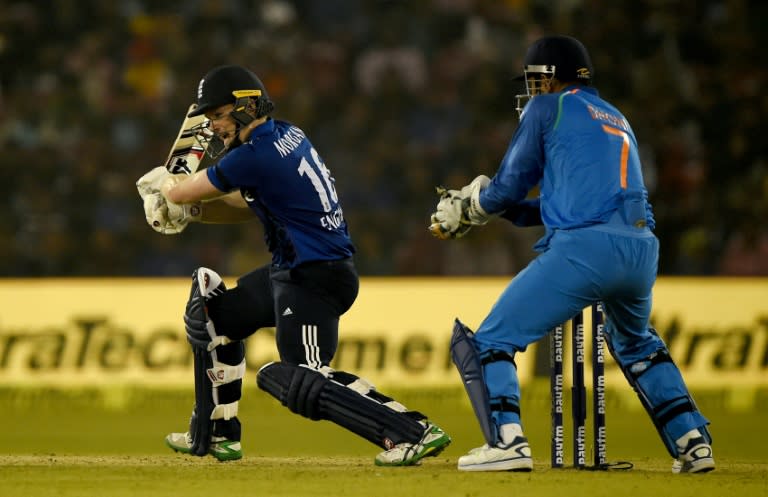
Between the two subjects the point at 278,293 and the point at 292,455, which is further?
the point at 292,455

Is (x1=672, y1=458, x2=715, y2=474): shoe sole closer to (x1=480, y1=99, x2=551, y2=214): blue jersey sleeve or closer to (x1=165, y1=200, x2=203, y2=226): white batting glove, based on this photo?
(x1=480, y1=99, x2=551, y2=214): blue jersey sleeve

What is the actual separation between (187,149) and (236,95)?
56 centimetres

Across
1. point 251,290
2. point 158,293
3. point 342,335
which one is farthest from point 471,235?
point 251,290

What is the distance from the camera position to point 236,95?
236 inches

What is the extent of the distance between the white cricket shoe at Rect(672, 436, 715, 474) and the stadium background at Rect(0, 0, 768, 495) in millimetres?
3506

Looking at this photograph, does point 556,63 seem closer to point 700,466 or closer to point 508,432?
point 508,432

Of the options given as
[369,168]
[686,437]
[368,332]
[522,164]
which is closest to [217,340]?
[522,164]

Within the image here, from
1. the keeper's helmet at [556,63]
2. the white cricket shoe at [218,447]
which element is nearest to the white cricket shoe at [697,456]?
the keeper's helmet at [556,63]

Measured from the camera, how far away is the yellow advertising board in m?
10.6

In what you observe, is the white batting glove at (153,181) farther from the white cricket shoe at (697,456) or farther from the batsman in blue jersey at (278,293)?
the white cricket shoe at (697,456)

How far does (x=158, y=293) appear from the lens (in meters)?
10.9

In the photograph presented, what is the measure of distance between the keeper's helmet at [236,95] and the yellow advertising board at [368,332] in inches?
186

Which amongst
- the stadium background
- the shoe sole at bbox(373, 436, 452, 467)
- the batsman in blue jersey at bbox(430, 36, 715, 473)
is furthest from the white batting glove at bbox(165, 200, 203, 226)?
the stadium background

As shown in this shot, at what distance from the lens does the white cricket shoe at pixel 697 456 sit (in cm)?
567
